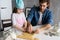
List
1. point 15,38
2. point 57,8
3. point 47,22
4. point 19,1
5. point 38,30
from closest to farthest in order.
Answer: point 15,38
point 38,30
point 19,1
point 47,22
point 57,8

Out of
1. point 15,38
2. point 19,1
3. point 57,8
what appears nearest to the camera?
point 15,38

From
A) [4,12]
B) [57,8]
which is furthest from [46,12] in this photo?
[4,12]

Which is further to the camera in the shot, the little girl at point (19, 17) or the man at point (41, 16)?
the man at point (41, 16)

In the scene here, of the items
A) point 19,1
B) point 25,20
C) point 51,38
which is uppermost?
point 19,1

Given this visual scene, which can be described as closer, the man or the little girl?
the little girl

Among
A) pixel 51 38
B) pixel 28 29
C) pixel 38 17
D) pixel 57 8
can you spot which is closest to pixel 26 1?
pixel 57 8

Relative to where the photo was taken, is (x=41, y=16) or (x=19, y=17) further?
(x=41, y=16)

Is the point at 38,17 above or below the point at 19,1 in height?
below

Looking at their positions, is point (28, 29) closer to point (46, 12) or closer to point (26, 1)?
point (46, 12)

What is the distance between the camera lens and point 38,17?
6.31 feet

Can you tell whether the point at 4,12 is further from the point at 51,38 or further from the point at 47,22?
the point at 51,38

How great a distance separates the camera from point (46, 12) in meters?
1.90

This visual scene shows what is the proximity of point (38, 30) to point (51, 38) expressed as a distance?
23 cm

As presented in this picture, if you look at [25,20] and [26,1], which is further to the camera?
[26,1]
